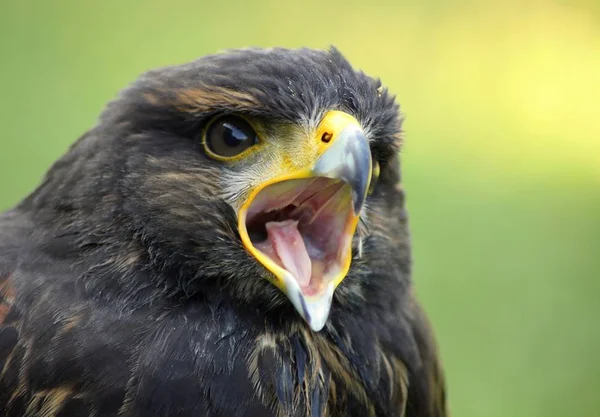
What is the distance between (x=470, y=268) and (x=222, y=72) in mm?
1878

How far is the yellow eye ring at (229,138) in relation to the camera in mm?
1042

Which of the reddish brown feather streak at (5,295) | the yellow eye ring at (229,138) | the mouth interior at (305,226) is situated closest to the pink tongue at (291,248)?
the mouth interior at (305,226)

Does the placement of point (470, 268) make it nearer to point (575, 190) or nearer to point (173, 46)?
point (575, 190)

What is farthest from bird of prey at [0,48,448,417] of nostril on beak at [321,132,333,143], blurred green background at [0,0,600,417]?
blurred green background at [0,0,600,417]

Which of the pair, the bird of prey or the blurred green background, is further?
the blurred green background

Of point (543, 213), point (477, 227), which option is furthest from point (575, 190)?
point (477, 227)

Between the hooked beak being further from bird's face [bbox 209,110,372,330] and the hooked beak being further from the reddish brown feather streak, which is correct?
the reddish brown feather streak

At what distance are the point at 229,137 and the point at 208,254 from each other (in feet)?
0.56

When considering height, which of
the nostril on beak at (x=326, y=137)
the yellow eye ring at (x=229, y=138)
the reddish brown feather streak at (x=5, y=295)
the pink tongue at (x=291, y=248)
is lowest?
the reddish brown feather streak at (x=5, y=295)

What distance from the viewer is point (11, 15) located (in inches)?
Result: 102

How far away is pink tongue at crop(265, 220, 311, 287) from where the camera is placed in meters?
1.00

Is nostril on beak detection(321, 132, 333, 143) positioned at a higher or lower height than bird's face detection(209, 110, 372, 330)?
Answer: higher

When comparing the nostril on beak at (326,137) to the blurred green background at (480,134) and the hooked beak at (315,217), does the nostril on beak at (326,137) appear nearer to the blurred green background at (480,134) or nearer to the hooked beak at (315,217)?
the hooked beak at (315,217)

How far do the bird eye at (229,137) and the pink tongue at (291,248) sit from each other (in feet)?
0.38
